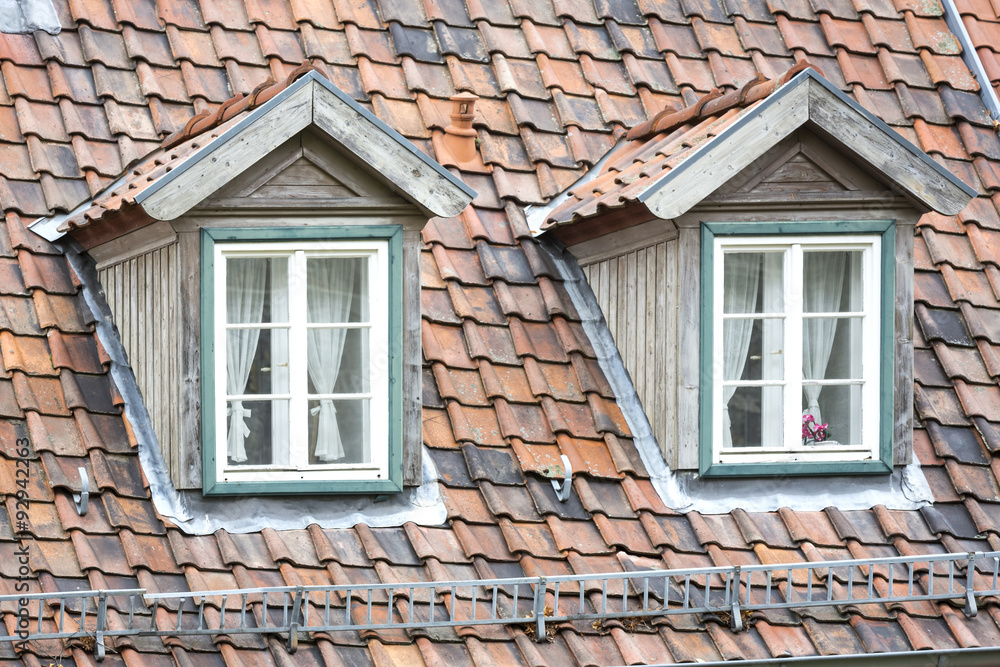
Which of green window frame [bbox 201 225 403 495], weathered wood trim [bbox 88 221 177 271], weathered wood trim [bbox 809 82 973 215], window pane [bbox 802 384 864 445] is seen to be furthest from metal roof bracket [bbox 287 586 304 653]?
weathered wood trim [bbox 809 82 973 215]

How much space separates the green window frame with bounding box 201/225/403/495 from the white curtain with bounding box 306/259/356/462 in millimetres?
142

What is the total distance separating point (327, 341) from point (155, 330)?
0.72m

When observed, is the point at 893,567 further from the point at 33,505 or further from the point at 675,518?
the point at 33,505

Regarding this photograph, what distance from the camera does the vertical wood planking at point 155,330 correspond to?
6.12 meters

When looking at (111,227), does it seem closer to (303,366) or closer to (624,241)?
(303,366)

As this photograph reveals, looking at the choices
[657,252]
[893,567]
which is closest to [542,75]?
[657,252]

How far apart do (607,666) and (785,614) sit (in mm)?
832

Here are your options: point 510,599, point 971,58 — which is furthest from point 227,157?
point 971,58

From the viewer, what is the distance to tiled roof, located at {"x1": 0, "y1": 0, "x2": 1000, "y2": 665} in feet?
19.3

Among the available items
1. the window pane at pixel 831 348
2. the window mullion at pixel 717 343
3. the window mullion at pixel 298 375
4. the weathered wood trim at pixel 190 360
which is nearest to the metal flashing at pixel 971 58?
the window pane at pixel 831 348

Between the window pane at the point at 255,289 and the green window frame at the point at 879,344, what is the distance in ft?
5.92

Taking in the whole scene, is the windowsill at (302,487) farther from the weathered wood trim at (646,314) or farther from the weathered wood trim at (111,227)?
the weathered wood trim at (646,314)

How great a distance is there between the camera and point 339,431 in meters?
6.29

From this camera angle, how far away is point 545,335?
6.82 meters
